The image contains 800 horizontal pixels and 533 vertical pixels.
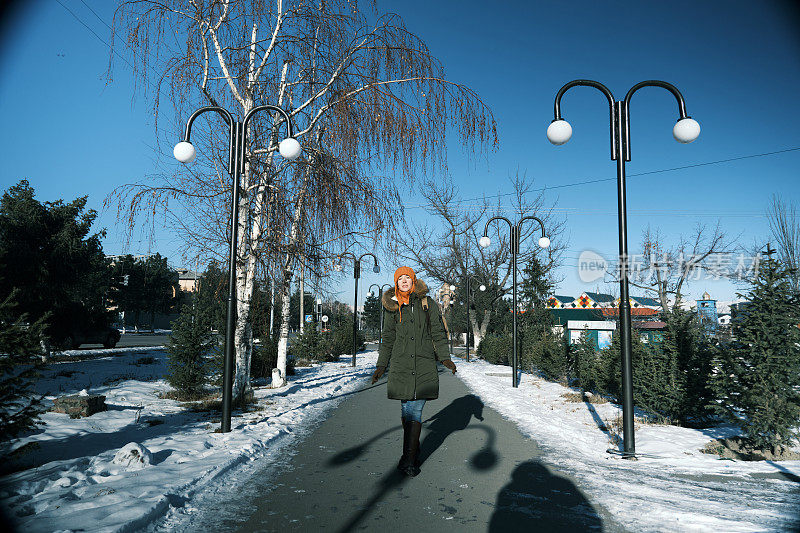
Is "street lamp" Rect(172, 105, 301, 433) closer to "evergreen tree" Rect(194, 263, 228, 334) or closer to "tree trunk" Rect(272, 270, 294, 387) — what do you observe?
"evergreen tree" Rect(194, 263, 228, 334)

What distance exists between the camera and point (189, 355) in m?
10.3

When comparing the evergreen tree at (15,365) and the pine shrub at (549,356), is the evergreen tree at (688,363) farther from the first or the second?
the evergreen tree at (15,365)

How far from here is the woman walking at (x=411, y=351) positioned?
5.14m

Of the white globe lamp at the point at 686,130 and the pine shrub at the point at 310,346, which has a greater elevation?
the white globe lamp at the point at 686,130

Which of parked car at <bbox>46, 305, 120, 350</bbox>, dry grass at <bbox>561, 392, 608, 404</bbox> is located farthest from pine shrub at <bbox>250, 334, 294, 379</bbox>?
dry grass at <bbox>561, 392, 608, 404</bbox>

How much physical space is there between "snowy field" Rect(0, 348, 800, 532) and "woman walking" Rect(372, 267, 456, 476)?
1.80 m

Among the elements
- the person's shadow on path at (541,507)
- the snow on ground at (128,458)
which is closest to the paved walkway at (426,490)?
→ the person's shadow on path at (541,507)

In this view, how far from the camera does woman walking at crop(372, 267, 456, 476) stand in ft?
16.9

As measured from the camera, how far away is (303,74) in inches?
368

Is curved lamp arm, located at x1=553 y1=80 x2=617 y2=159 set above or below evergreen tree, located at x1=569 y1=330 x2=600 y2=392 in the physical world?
above

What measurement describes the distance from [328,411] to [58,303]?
12907 mm

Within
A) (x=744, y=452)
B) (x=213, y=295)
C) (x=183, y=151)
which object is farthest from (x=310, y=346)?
(x=744, y=452)

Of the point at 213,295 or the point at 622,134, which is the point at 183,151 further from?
the point at 622,134

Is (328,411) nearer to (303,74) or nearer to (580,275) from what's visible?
(303,74)
